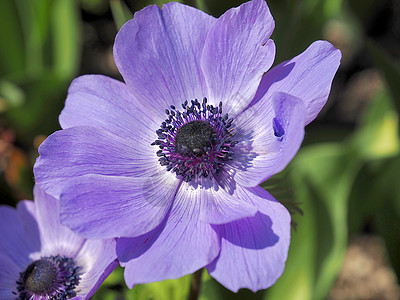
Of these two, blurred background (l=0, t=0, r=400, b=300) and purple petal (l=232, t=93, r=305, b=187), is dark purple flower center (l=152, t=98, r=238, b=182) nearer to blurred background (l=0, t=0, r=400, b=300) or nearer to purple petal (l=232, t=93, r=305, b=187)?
purple petal (l=232, t=93, r=305, b=187)

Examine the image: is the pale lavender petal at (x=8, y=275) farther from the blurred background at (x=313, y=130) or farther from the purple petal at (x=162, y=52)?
the purple petal at (x=162, y=52)

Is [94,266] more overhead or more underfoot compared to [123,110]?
more underfoot

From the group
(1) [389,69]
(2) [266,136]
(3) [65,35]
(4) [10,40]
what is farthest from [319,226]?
(4) [10,40]

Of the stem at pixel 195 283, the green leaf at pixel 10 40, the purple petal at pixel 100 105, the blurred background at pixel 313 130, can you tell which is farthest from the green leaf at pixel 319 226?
the green leaf at pixel 10 40

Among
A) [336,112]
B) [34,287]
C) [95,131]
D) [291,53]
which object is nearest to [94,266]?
[34,287]

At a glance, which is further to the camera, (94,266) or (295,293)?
(295,293)

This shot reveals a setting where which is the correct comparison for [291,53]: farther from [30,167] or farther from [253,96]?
[30,167]

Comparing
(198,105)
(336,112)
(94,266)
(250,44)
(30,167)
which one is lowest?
(336,112)

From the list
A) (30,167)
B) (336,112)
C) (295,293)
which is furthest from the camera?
(336,112)
